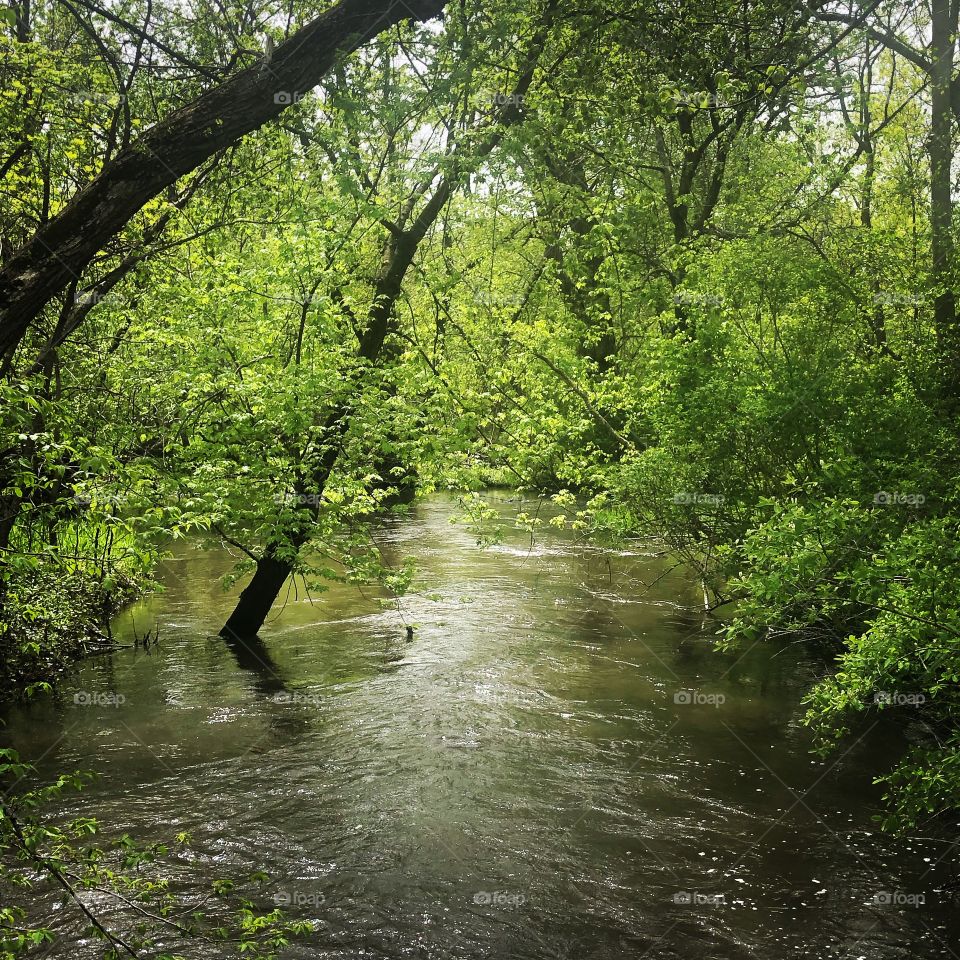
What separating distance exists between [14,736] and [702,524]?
956 cm

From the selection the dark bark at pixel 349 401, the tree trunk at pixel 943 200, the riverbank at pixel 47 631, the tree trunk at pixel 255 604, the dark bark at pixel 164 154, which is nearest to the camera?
the dark bark at pixel 164 154

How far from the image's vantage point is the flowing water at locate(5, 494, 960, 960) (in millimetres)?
6414

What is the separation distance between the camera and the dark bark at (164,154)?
13.1 ft

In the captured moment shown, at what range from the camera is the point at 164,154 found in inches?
169

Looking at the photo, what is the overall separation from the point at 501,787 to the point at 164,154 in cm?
660

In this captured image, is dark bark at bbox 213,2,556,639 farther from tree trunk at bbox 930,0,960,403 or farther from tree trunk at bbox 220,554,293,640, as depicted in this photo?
tree trunk at bbox 930,0,960,403

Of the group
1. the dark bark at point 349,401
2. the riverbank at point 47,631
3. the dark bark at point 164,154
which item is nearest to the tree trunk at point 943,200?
the dark bark at point 349,401

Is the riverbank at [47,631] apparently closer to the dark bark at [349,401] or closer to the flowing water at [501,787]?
the flowing water at [501,787]

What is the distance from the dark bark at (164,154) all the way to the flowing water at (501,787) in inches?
183

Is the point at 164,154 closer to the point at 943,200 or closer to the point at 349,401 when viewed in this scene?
the point at 349,401

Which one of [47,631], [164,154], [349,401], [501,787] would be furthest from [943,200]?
[47,631]

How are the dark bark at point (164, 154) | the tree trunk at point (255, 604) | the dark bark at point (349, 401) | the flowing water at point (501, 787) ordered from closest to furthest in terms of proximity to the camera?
the dark bark at point (164, 154) < the flowing water at point (501, 787) < the dark bark at point (349, 401) < the tree trunk at point (255, 604)

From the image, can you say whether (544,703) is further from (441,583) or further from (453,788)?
(441,583)

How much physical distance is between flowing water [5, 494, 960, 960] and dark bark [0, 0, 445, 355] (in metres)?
4.65
